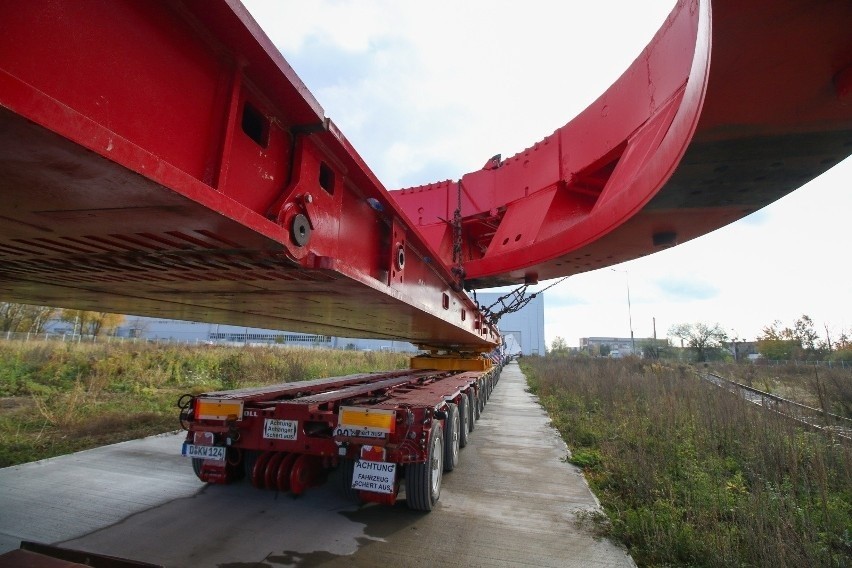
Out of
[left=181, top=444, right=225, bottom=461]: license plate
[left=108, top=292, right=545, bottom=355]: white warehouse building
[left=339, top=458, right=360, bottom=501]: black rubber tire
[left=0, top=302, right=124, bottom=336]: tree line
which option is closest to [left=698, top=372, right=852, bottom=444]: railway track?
[left=339, top=458, right=360, bottom=501]: black rubber tire

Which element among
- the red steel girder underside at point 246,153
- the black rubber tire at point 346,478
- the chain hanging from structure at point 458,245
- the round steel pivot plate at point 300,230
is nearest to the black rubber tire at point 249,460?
the black rubber tire at point 346,478

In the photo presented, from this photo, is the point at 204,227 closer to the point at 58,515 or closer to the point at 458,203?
the point at 58,515

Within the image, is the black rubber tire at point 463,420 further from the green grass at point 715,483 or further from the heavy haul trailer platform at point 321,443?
the heavy haul trailer platform at point 321,443

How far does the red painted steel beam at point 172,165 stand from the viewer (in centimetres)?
113

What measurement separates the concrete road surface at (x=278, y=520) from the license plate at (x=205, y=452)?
1.54 ft

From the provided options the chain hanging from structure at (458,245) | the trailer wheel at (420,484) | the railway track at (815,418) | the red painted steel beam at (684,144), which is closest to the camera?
the red painted steel beam at (684,144)

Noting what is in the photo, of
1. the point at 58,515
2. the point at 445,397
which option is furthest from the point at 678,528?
the point at 58,515

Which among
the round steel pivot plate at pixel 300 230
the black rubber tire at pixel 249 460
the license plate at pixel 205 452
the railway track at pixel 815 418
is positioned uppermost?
the round steel pivot plate at pixel 300 230

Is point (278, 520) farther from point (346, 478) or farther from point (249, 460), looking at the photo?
point (249, 460)

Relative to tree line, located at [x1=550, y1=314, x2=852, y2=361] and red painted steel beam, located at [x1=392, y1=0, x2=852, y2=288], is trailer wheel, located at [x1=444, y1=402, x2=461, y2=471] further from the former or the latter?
tree line, located at [x1=550, y1=314, x2=852, y2=361]

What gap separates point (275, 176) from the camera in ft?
6.77

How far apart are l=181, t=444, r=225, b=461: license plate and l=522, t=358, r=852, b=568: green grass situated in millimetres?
3473

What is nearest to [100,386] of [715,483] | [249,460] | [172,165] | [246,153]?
[249,460]

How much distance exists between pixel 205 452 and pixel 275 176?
3111mm
